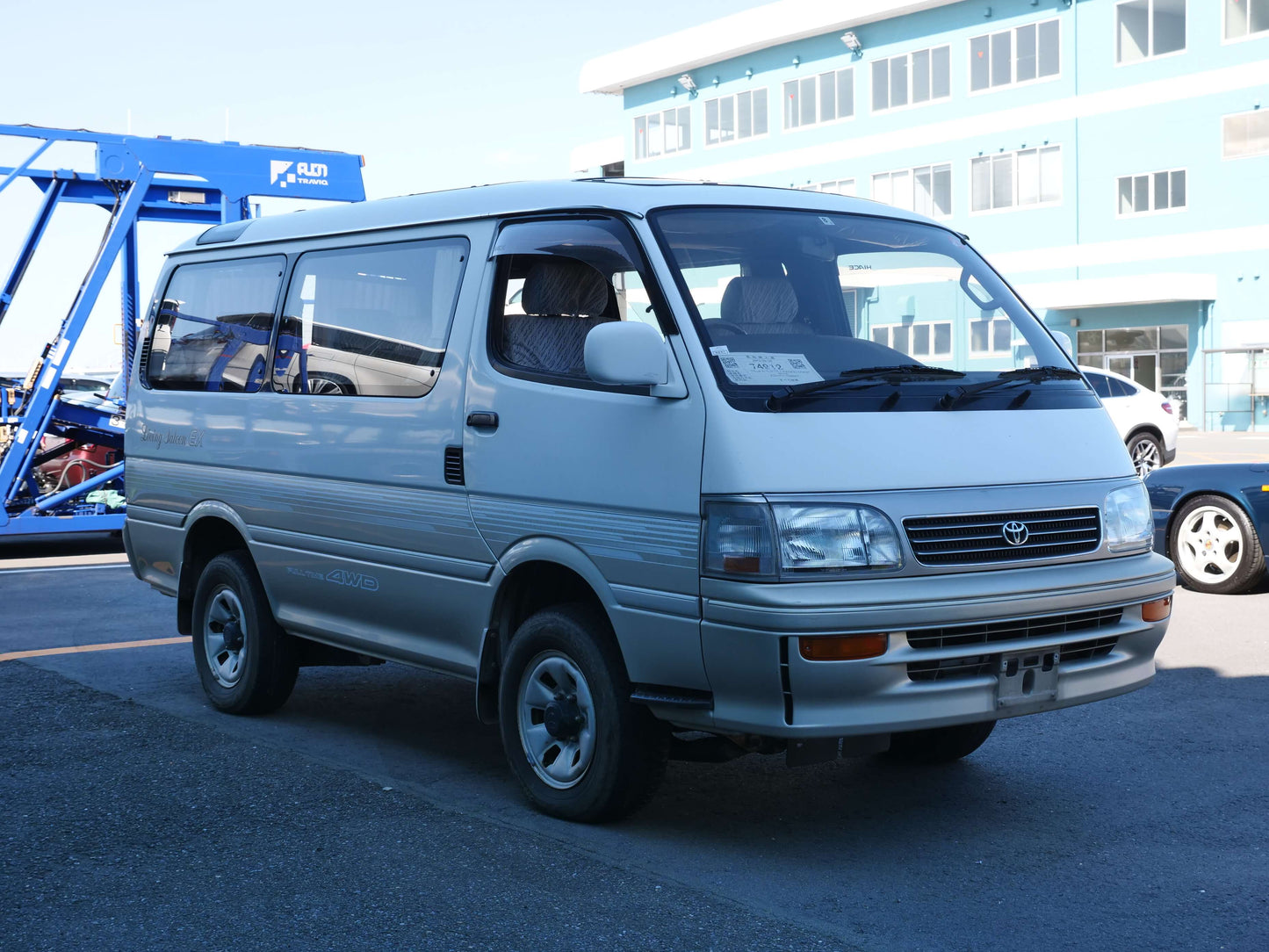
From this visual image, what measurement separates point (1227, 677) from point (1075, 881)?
3370 millimetres

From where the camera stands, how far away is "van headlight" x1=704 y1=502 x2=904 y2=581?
14.2ft

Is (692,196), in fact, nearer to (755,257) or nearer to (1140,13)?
(755,257)

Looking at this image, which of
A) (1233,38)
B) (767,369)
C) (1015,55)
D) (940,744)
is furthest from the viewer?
(1015,55)

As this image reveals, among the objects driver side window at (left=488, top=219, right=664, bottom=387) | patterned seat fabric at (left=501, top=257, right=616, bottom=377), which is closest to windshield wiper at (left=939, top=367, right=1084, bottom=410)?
driver side window at (left=488, top=219, right=664, bottom=387)

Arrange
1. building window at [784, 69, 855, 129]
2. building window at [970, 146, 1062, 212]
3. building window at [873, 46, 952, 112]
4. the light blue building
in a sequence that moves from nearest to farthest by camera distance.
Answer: the light blue building → building window at [970, 146, 1062, 212] → building window at [873, 46, 952, 112] → building window at [784, 69, 855, 129]

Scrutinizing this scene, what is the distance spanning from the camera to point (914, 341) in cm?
533

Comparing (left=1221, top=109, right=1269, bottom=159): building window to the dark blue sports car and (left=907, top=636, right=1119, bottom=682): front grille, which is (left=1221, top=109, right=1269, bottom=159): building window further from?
(left=907, top=636, right=1119, bottom=682): front grille

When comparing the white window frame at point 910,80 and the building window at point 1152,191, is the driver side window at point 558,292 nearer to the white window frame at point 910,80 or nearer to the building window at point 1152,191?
the building window at point 1152,191

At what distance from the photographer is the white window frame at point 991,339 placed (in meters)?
5.26

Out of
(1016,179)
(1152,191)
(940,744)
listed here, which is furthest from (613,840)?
(1016,179)

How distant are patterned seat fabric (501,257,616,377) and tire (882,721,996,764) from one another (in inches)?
78.2

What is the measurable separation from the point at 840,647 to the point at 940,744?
1696mm

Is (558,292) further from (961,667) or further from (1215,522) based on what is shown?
(1215,522)

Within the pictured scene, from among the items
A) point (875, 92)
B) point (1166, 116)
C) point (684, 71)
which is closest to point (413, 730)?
point (1166, 116)
